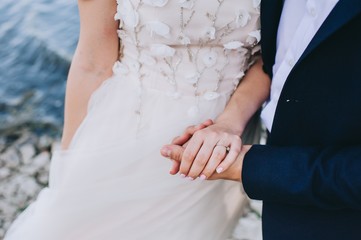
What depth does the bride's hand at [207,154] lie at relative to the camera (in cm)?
117

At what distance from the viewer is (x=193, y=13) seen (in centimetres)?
127

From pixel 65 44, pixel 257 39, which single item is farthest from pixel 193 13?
pixel 65 44

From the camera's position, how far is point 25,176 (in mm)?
3404

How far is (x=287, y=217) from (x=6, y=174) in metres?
2.59

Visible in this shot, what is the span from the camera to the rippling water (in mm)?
4047

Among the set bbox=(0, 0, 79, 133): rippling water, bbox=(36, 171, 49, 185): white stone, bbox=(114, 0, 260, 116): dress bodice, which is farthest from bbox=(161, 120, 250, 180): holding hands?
bbox=(0, 0, 79, 133): rippling water

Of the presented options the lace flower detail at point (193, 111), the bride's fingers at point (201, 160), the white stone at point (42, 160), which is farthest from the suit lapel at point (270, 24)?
the white stone at point (42, 160)

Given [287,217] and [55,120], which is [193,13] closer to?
[287,217]

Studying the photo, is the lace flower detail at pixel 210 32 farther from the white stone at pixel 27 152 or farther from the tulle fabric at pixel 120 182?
the white stone at pixel 27 152

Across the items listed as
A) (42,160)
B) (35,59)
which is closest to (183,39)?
(42,160)

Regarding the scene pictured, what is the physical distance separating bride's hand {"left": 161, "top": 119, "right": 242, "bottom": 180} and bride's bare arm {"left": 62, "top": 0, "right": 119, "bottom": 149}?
41 centimetres

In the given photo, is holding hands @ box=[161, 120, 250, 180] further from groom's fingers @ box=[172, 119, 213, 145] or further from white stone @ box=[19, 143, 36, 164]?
white stone @ box=[19, 143, 36, 164]

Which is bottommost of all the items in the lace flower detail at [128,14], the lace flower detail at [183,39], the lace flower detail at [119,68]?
the lace flower detail at [119,68]

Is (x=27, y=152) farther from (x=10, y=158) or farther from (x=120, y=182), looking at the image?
(x=120, y=182)
